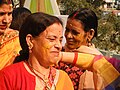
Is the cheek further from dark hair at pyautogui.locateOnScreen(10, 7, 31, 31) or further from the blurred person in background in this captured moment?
dark hair at pyautogui.locateOnScreen(10, 7, 31, 31)

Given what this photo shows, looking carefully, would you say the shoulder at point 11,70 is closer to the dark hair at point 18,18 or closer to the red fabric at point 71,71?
the red fabric at point 71,71

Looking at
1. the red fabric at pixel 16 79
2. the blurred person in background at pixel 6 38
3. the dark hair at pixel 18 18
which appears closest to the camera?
the red fabric at pixel 16 79

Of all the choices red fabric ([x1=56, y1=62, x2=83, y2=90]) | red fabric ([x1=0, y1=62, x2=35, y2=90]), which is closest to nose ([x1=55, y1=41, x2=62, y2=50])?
red fabric ([x1=0, y1=62, x2=35, y2=90])

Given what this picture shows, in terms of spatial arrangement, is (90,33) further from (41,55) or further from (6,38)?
(41,55)

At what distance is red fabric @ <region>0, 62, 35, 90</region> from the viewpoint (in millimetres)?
2172

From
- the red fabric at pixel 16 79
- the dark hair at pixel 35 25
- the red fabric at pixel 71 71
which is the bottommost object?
the red fabric at pixel 71 71

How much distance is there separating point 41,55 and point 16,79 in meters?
0.22

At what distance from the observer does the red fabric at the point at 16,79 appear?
7.13 ft

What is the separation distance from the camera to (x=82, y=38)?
294 centimetres

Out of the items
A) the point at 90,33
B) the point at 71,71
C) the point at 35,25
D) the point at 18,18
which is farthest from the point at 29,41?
the point at 18,18

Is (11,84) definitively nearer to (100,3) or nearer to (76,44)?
(76,44)

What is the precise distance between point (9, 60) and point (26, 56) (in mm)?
390

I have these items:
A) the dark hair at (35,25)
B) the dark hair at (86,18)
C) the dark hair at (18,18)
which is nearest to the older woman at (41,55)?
the dark hair at (35,25)

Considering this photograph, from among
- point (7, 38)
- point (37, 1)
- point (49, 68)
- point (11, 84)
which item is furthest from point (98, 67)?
point (37, 1)
